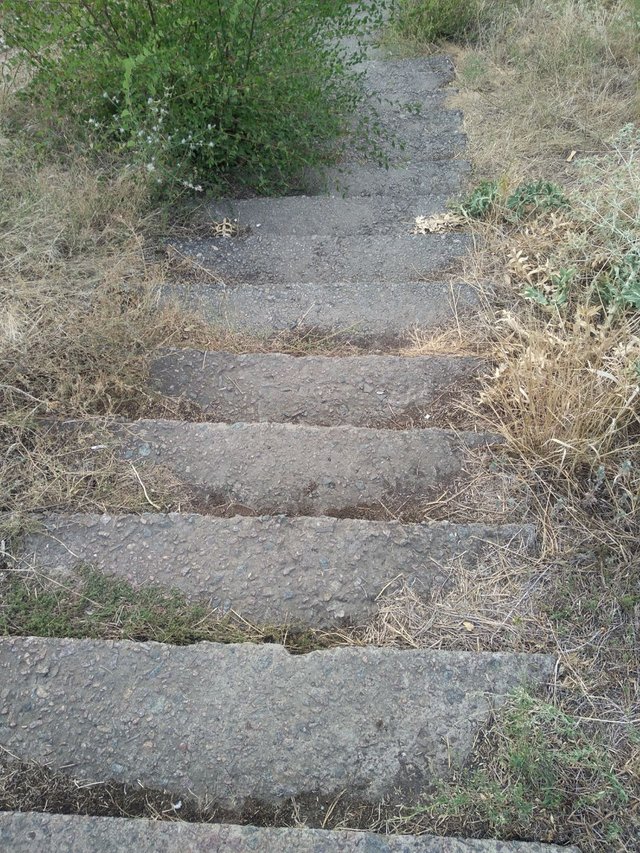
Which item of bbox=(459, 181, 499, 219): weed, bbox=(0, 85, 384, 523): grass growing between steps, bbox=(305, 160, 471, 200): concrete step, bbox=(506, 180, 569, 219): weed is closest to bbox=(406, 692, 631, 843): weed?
bbox=(0, 85, 384, 523): grass growing between steps

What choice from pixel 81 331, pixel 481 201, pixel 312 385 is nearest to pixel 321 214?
pixel 481 201

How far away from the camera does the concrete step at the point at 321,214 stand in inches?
158

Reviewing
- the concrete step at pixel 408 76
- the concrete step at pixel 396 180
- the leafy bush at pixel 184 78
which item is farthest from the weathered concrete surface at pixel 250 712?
the concrete step at pixel 408 76

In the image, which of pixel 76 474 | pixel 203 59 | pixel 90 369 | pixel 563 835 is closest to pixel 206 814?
pixel 563 835

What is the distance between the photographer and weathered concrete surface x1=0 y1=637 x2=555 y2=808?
1.61 meters

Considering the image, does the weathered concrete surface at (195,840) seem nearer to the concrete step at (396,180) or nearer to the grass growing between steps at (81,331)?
the grass growing between steps at (81,331)

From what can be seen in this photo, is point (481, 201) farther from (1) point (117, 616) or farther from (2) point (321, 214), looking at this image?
(1) point (117, 616)

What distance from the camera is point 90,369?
8.76 feet

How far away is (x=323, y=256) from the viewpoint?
148 inches

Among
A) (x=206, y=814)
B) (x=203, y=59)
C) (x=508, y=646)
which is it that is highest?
(x=203, y=59)

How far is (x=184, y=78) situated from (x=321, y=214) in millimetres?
1085

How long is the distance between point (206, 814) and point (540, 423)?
5.10 ft

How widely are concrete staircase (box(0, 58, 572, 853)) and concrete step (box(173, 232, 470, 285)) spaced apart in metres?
0.39

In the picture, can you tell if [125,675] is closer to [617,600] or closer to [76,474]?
[76,474]
